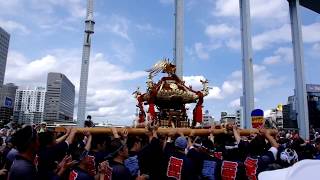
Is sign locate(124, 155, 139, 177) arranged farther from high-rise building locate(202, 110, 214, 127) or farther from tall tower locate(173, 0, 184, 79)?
tall tower locate(173, 0, 184, 79)

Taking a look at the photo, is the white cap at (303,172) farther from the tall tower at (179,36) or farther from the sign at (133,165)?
the tall tower at (179,36)

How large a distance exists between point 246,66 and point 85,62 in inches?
390

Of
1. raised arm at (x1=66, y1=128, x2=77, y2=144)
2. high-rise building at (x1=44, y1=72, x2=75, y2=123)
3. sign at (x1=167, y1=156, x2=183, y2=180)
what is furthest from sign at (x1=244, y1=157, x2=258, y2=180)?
high-rise building at (x1=44, y1=72, x2=75, y2=123)

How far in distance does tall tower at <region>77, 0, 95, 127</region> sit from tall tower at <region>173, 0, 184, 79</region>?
5.60m

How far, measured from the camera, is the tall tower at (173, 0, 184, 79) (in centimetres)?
1800

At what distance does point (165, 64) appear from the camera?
573 inches

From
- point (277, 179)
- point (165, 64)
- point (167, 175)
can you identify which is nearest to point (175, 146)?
point (167, 175)

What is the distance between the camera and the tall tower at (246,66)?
17922mm

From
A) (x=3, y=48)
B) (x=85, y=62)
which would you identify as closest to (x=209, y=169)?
(x=85, y=62)

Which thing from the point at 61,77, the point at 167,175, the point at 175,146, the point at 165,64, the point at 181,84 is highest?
the point at 61,77

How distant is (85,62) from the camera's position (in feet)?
63.2

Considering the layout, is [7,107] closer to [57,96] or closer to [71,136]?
[71,136]

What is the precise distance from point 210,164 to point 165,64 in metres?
10.1

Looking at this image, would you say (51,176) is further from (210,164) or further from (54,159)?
(210,164)
